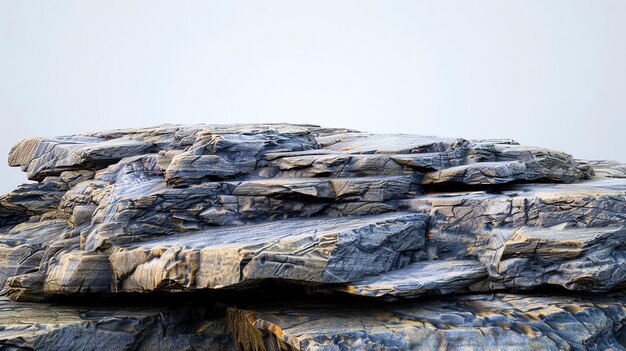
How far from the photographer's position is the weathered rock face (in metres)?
16.1

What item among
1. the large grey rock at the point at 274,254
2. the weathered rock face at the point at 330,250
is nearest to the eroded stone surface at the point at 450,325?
the weathered rock face at the point at 330,250

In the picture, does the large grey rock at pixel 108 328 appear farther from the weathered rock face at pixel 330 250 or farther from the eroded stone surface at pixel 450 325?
the eroded stone surface at pixel 450 325

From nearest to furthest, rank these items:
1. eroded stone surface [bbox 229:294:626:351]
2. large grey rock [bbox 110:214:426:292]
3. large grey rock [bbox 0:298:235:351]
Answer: eroded stone surface [bbox 229:294:626:351], large grey rock [bbox 110:214:426:292], large grey rock [bbox 0:298:235:351]

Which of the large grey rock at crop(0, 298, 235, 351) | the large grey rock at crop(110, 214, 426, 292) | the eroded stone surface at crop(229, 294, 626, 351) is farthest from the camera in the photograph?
the large grey rock at crop(0, 298, 235, 351)

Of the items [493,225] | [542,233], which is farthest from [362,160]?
[542,233]

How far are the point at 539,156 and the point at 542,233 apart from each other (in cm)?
488

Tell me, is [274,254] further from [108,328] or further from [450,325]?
[108,328]

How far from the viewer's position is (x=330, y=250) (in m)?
16.2

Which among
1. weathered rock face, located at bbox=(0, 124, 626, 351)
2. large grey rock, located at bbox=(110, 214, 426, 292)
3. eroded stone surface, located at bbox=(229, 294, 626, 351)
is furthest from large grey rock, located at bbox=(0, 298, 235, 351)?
eroded stone surface, located at bbox=(229, 294, 626, 351)

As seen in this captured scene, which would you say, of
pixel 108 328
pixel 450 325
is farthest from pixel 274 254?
pixel 108 328

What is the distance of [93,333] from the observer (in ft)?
57.1

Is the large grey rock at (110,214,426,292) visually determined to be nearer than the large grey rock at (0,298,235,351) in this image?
Yes

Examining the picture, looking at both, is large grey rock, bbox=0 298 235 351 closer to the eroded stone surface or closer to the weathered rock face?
the weathered rock face

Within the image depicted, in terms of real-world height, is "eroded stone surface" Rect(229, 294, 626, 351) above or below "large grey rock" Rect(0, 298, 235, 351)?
above
